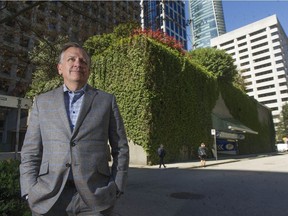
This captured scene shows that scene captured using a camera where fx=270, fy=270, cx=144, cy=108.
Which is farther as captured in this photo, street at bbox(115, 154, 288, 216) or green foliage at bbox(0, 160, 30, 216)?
street at bbox(115, 154, 288, 216)

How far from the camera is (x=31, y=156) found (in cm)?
232

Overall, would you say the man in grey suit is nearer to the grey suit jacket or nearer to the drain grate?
the grey suit jacket

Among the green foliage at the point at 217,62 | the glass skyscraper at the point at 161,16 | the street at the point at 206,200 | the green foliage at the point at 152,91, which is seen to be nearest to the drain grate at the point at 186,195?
the street at the point at 206,200

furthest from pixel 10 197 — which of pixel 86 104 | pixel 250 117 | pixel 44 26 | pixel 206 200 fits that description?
pixel 250 117

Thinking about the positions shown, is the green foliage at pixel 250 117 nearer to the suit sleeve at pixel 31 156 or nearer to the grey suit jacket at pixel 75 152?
the grey suit jacket at pixel 75 152

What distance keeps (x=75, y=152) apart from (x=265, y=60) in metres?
117

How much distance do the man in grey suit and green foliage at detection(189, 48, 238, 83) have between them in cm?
3867

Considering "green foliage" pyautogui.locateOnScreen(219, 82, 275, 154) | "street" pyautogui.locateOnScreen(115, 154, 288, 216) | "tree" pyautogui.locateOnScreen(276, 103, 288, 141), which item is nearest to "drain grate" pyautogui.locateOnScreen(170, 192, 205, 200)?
"street" pyautogui.locateOnScreen(115, 154, 288, 216)

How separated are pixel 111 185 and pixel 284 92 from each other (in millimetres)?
112387

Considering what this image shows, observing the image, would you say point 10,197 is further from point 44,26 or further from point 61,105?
point 44,26

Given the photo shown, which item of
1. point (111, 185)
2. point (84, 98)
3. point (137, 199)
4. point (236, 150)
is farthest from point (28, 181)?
point (236, 150)

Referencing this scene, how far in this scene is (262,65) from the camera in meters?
107

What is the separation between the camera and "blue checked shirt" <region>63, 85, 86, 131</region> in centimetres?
234

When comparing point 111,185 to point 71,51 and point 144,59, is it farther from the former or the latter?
point 144,59
